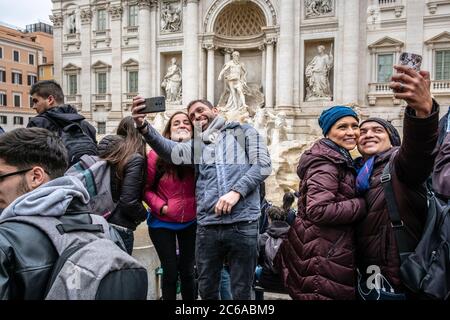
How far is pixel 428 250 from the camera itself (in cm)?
237

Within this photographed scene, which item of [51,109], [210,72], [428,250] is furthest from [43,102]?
[210,72]

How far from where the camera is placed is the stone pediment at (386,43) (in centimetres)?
1816

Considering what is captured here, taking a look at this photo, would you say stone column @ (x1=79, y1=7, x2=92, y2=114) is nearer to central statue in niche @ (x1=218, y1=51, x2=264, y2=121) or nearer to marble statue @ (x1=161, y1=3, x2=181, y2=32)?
marble statue @ (x1=161, y1=3, x2=181, y2=32)

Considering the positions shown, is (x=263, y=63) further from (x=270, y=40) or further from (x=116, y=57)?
(x=116, y=57)

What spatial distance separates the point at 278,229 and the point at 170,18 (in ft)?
68.0

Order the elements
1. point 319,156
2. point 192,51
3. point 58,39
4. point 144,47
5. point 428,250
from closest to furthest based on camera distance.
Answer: point 428,250 < point 319,156 < point 192,51 < point 144,47 < point 58,39

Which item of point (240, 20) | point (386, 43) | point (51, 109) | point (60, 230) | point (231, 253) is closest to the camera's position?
point (60, 230)

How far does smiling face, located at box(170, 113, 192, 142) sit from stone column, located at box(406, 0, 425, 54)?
1688 centimetres

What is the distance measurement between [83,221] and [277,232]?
268 centimetres

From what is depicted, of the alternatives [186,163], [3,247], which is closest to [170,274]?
[186,163]

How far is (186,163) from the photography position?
12.0 ft

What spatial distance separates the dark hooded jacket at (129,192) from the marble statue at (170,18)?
65.8 ft

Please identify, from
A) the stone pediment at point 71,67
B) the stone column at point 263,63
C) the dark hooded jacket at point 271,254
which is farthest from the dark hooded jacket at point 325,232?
the stone pediment at point 71,67

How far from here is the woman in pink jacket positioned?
368 cm
